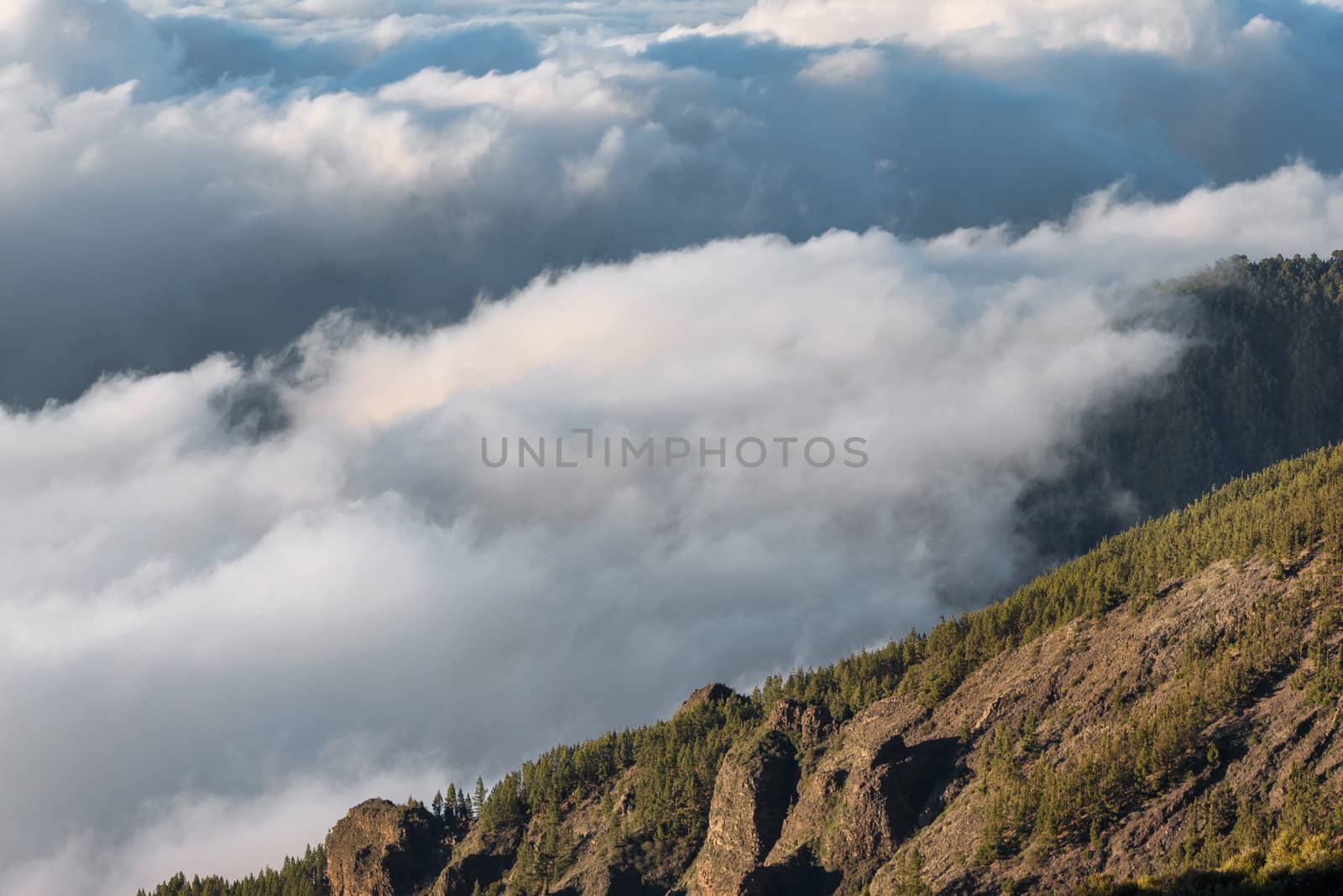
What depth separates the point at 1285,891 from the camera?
7643 inches
